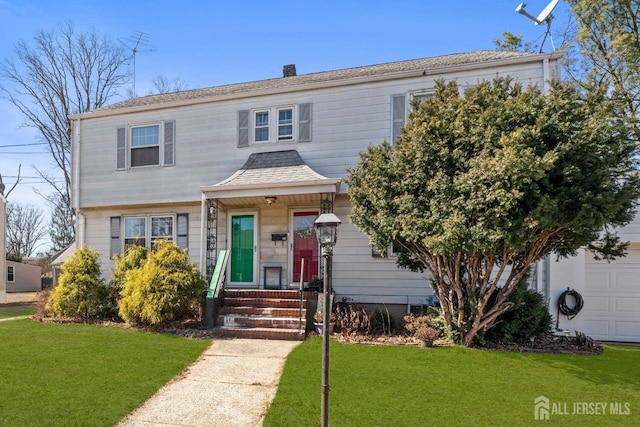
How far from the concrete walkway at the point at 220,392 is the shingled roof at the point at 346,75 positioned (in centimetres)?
670

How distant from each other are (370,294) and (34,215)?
1641 inches

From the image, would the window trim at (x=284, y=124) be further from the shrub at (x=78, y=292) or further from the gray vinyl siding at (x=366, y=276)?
the shrub at (x=78, y=292)

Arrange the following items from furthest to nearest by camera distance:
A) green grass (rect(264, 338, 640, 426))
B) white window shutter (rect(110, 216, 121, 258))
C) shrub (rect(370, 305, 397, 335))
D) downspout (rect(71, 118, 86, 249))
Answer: downspout (rect(71, 118, 86, 249)), white window shutter (rect(110, 216, 121, 258)), shrub (rect(370, 305, 397, 335)), green grass (rect(264, 338, 640, 426))

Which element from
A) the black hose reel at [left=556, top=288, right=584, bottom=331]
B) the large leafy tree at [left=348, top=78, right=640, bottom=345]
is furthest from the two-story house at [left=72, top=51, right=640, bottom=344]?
the black hose reel at [left=556, top=288, right=584, bottom=331]

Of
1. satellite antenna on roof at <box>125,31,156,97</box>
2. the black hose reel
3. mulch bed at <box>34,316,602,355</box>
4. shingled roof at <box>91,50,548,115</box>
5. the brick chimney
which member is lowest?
mulch bed at <box>34,316,602,355</box>

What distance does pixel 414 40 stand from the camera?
39.5ft

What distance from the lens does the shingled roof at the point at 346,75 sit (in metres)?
9.38

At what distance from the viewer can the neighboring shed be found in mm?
22516

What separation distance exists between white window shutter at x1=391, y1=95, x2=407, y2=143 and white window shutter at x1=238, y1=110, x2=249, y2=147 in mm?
3828

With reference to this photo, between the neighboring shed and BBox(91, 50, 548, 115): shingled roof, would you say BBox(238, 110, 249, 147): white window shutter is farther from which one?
the neighboring shed

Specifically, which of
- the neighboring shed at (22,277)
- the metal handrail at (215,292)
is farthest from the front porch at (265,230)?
the neighboring shed at (22,277)

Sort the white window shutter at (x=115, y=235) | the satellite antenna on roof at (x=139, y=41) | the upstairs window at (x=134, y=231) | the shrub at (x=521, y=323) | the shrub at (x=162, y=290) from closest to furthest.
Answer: the shrub at (x=521, y=323) < the shrub at (x=162, y=290) < the upstairs window at (x=134, y=231) < the white window shutter at (x=115, y=235) < the satellite antenna on roof at (x=139, y=41)

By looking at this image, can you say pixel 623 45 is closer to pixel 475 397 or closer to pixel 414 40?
pixel 414 40

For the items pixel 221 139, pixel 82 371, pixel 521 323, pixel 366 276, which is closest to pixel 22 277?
pixel 221 139
